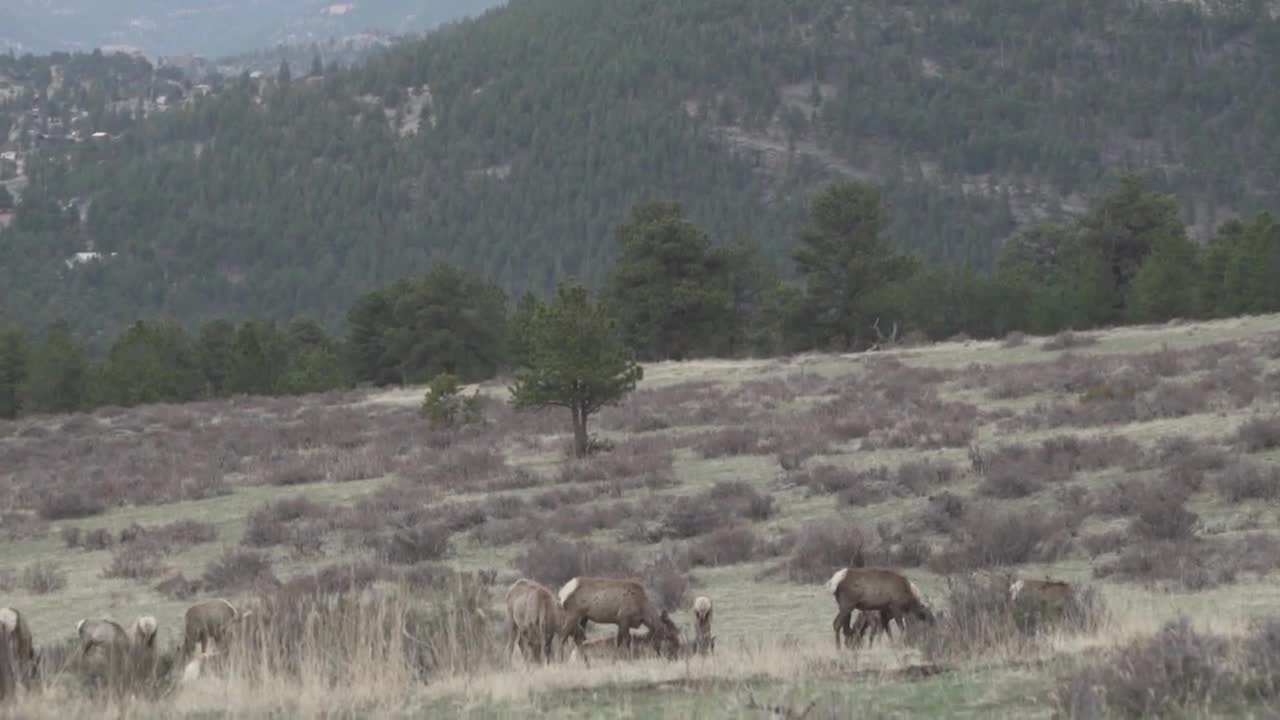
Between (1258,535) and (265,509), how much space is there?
15.1 metres

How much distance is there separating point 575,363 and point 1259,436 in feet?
42.6

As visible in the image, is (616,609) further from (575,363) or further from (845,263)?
(845,263)

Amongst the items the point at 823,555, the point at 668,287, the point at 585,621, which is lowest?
the point at 823,555

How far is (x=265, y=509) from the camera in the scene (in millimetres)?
24906

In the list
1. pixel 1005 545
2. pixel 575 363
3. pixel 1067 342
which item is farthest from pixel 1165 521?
pixel 1067 342

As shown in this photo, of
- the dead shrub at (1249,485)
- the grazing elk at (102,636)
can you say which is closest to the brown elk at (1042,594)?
the grazing elk at (102,636)

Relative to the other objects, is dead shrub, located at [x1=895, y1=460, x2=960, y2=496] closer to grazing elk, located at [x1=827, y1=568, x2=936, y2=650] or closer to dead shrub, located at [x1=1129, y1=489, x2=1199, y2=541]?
dead shrub, located at [x1=1129, y1=489, x2=1199, y2=541]

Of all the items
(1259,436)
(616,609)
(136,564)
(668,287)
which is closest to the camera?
(616,609)

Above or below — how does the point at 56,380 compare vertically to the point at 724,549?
above

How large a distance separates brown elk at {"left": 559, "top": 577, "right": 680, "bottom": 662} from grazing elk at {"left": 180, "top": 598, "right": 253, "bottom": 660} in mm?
2792

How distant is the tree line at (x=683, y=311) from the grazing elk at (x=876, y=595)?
147 feet

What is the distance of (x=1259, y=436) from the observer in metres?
20.9

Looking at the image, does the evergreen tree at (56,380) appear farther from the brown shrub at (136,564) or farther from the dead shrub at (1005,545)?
the dead shrub at (1005,545)

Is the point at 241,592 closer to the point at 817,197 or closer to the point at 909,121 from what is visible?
the point at 817,197
